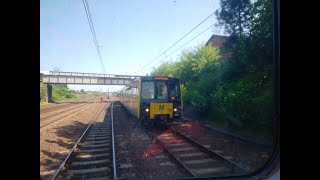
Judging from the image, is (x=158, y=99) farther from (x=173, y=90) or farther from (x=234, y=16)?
(x=234, y=16)

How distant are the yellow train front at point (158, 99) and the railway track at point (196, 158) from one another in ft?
3.68

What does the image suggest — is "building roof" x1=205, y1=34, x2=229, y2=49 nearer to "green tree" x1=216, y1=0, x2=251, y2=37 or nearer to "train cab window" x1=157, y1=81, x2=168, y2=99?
"green tree" x1=216, y1=0, x2=251, y2=37

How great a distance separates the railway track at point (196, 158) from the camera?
14.7 feet

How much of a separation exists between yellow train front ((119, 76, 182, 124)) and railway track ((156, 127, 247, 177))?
1121 mm

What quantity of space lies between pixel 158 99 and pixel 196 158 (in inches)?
148

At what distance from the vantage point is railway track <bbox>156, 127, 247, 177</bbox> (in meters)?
4.49

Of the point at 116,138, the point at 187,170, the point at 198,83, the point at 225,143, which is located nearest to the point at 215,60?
the point at 198,83

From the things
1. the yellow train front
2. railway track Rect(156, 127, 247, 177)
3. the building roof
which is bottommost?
railway track Rect(156, 127, 247, 177)

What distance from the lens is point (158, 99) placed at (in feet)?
30.0

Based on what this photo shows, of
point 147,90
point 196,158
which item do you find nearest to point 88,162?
point 196,158

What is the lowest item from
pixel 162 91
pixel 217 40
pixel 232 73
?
pixel 162 91

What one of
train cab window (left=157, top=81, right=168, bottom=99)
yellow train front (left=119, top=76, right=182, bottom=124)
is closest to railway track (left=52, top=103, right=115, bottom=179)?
yellow train front (left=119, top=76, right=182, bottom=124)
